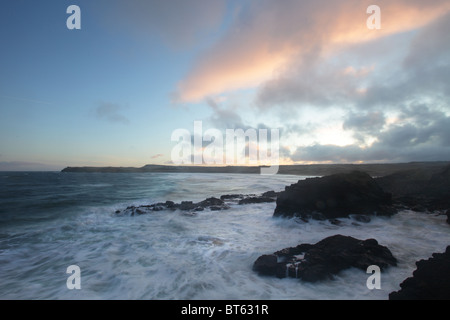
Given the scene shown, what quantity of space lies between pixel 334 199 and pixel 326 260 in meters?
8.67

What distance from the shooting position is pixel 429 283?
18.0 feet

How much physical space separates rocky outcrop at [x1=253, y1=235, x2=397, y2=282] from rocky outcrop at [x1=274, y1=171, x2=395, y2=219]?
20.0 feet

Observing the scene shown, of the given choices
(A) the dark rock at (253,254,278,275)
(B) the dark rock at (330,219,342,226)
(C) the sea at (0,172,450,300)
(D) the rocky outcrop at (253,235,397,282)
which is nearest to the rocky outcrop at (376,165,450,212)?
(C) the sea at (0,172,450,300)

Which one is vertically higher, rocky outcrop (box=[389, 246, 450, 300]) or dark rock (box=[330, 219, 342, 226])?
rocky outcrop (box=[389, 246, 450, 300])

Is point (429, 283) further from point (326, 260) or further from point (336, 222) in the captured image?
point (336, 222)

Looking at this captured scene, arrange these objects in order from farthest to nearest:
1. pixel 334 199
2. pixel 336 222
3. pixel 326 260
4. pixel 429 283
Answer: pixel 334 199
pixel 336 222
pixel 326 260
pixel 429 283

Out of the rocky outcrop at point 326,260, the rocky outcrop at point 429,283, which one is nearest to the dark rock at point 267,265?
the rocky outcrop at point 326,260

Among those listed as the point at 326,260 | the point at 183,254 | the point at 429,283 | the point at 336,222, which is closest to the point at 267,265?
the point at 326,260

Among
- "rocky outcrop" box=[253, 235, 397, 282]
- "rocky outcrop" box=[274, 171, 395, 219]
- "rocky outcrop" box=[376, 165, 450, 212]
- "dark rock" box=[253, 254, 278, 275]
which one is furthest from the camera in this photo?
"rocky outcrop" box=[376, 165, 450, 212]

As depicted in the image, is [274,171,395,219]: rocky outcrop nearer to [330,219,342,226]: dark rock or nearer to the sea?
[330,219,342,226]: dark rock

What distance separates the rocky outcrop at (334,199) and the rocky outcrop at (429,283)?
8316 mm

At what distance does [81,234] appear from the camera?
13.8 meters

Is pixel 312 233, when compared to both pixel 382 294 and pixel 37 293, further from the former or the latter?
pixel 37 293

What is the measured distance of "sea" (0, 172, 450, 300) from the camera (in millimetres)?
6738
